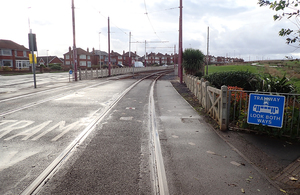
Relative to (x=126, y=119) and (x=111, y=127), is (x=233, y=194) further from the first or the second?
(x=126, y=119)

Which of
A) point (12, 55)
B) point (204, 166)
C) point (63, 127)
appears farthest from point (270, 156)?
point (12, 55)

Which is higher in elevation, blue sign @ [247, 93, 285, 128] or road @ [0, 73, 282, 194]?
blue sign @ [247, 93, 285, 128]

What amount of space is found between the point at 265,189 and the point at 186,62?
20545 mm

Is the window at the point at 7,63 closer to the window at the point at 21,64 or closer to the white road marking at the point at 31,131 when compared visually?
the window at the point at 21,64

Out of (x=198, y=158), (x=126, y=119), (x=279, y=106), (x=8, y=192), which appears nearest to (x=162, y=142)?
(x=198, y=158)

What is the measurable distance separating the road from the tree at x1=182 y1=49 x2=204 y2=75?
622 inches

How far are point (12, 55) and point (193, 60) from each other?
191ft

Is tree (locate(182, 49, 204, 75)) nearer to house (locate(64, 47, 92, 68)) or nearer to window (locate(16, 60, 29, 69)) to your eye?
window (locate(16, 60, 29, 69))

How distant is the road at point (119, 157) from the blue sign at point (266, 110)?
1.09 meters

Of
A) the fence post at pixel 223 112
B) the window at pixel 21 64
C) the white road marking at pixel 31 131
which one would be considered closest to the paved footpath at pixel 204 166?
the fence post at pixel 223 112

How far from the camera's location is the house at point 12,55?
206 ft

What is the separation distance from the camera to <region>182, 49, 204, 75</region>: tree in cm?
2342

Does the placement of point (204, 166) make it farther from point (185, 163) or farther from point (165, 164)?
point (165, 164)

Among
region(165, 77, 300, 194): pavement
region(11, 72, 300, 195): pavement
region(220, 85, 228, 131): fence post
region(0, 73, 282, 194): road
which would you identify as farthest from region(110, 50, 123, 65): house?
region(165, 77, 300, 194): pavement
